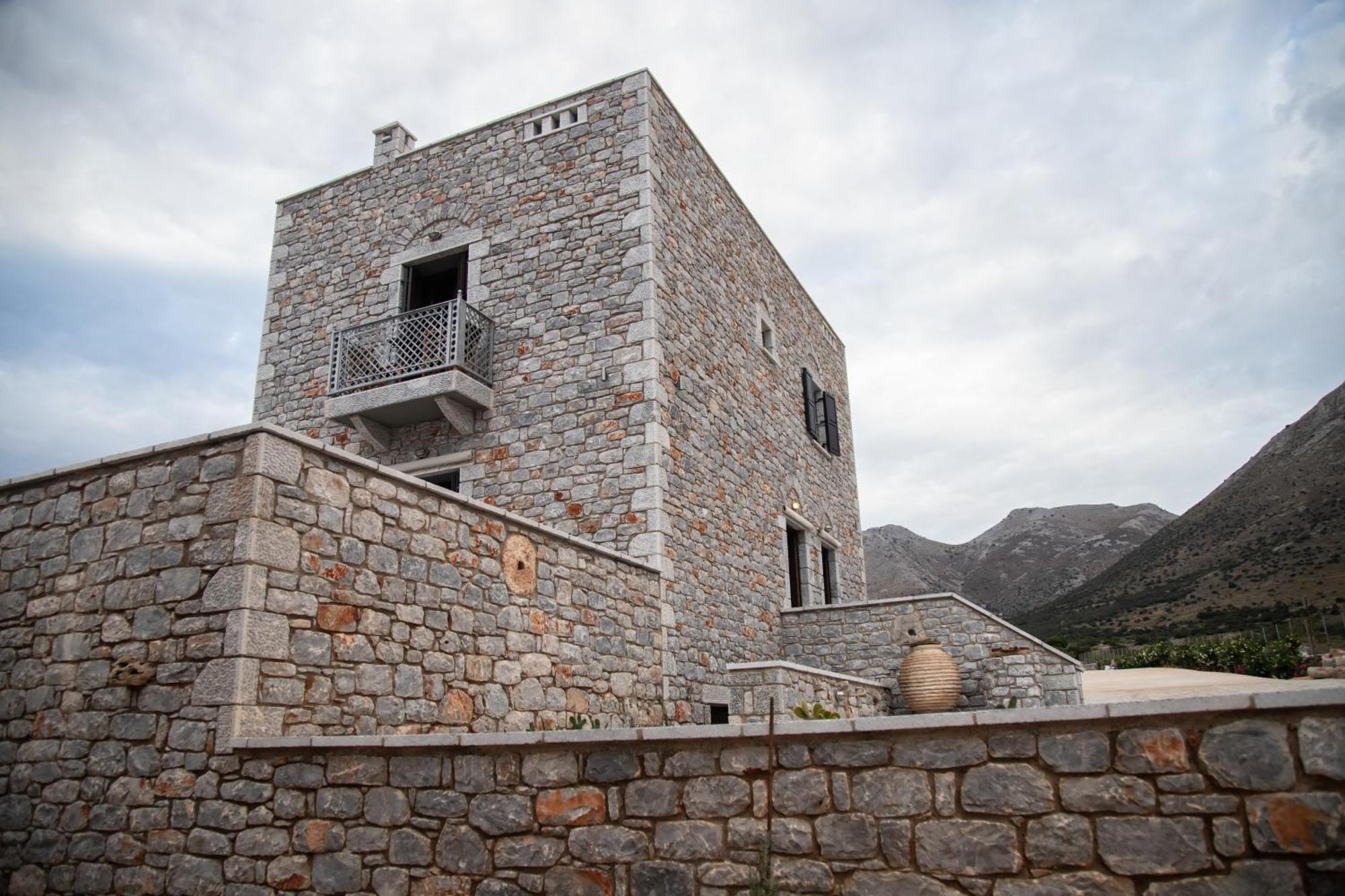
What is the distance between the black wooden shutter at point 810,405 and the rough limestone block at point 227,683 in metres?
9.13

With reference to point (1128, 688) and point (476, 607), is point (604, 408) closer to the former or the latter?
point (476, 607)

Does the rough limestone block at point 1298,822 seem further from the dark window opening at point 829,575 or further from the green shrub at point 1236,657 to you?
the green shrub at point 1236,657

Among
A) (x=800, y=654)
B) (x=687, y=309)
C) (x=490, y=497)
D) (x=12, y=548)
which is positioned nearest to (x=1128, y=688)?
(x=800, y=654)

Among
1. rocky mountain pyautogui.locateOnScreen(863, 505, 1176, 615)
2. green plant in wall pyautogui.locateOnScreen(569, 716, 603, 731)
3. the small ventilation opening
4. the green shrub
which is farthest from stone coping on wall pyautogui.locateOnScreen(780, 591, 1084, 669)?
rocky mountain pyautogui.locateOnScreen(863, 505, 1176, 615)

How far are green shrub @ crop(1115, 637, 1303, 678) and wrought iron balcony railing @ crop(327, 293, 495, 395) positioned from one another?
12.0 m

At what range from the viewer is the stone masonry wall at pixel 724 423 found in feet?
27.3

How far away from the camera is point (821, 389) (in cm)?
1308

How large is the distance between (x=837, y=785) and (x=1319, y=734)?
136cm

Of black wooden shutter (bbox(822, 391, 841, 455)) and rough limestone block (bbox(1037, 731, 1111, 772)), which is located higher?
black wooden shutter (bbox(822, 391, 841, 455))

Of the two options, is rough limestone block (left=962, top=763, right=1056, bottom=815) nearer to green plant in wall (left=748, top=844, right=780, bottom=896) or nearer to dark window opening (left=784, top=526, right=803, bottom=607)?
green plant in wall (left=748, top=844, right=780, bottom=896)

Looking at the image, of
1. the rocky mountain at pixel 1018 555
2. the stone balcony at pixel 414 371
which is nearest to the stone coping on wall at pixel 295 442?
the stone balcony at pixel 414 371

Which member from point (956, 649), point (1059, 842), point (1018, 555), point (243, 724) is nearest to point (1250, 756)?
point (1059, 842)

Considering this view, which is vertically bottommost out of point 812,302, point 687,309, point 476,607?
point 476,607

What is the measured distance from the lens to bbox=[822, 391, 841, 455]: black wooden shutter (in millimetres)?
12953
